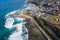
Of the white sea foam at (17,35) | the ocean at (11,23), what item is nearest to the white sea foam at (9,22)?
the ocean at (11,23)

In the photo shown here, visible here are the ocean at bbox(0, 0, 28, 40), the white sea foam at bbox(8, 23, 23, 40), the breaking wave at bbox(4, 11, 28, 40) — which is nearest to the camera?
the white sea foam at bbox(8, 23, 23, 40)

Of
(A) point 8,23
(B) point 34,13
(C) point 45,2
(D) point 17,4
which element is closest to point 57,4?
(C) point 45,2

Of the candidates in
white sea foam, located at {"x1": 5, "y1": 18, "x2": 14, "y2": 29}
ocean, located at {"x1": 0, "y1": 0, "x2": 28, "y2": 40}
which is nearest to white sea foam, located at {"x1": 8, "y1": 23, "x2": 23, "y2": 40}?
ocean, located at {"x1": 0, "y1": 0, "x2": 28, "y2": 40}

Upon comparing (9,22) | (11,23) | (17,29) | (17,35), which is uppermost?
(9,22)

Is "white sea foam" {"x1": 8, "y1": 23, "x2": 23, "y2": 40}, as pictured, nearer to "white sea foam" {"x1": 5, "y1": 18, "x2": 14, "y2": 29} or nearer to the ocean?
the ocean

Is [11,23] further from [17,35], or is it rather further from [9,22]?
[17,35]

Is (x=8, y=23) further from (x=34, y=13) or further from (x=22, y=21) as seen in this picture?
(x=34, y=13)

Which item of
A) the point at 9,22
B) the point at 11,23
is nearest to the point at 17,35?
the point at 11,23

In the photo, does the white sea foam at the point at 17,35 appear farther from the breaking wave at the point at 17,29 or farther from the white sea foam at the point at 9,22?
the white sea foam at the point at 9,22

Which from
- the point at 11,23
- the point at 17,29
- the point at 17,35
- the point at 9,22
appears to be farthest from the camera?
the point at 9,22
